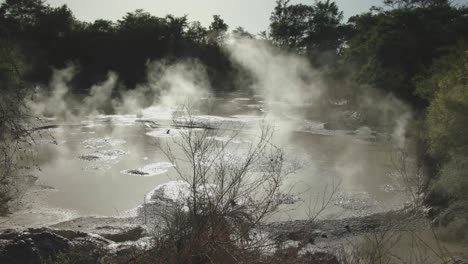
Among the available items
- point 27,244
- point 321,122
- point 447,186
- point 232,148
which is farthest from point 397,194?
point 321,122

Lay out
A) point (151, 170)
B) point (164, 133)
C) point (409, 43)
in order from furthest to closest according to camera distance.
Result: point (164, 133) < point (409, 43) < point (151, 170)

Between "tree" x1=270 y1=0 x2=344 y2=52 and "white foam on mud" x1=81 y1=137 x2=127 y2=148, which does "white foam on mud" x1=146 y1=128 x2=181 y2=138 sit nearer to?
"white foam on mud" x1=81 y1=137 x2=127 y2=148

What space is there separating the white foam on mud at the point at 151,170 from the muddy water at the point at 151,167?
4cm

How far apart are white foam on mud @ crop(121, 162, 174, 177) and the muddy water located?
0.12ft

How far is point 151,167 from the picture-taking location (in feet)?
58.5

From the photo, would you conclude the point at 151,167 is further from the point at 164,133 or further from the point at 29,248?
the point at 29,248

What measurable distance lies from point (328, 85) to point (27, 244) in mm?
33214

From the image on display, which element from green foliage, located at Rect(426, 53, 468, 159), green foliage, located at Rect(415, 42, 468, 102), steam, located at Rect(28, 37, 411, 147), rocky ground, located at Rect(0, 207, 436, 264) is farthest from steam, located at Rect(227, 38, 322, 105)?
rocky ground, located at Rect(0, 207, 436, 264)

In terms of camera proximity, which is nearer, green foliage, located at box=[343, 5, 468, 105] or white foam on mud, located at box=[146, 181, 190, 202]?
white foam on mud, located at box=[146, 181, 190, 202]

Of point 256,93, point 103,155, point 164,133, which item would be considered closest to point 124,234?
point 103,155

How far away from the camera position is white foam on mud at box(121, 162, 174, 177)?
16.9 metres

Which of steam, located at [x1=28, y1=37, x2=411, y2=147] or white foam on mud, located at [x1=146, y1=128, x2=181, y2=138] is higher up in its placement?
steam, located at [x1=28, y1=37, x2=411, y2=147]

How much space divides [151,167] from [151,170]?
1.43 ft

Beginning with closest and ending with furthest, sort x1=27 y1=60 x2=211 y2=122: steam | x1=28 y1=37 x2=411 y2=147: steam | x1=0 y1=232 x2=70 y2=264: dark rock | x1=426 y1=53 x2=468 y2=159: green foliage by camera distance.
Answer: x1=0 y1=232 x2=70 y2=264: dark rock
x1=426 y1=53 x2=468 y2=159: green foliage
x1=28 y1=37 x2=411 y2=147: steam
x1=27 y1=60 x2=211 y2=122: steam
